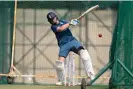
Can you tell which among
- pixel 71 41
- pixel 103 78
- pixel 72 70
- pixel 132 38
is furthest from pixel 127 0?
pixel 103 78

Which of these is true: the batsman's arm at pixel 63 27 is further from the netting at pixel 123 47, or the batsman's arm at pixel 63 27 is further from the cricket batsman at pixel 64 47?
the netting at pixel 123 47

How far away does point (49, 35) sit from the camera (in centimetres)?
1310

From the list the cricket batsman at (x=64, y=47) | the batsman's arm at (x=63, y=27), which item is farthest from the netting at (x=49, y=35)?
the batsman's arm at (x=63, y=27)

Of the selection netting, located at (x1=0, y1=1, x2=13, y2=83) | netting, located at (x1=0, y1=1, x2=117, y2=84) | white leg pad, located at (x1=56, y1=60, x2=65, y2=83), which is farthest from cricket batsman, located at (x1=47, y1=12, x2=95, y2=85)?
netting, located at (x1=0, y1=1, x2=13, y2=83)

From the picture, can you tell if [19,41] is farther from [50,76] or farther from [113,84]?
[113,84]

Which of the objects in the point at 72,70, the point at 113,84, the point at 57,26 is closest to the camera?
the point at 57,26

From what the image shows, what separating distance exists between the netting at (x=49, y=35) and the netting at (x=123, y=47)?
12.1ft

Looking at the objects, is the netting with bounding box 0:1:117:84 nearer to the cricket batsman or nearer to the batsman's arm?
the cricket batsman

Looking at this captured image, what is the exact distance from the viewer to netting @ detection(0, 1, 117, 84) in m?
12.9

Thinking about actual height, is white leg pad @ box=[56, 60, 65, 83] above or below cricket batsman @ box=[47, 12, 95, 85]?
below

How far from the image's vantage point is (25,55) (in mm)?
13055

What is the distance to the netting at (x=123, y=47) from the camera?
902 centimetres

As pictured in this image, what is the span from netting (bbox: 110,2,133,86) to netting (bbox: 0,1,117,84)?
3682 millimetres

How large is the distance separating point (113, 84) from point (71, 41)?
1292mm
